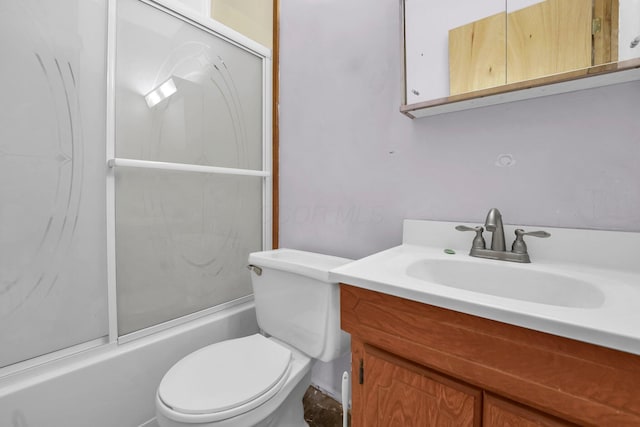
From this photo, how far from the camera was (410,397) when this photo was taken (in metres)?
0.62

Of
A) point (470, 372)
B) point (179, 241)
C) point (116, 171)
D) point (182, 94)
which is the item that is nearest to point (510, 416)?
point (470, 372)

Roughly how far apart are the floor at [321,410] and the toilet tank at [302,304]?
43 cm

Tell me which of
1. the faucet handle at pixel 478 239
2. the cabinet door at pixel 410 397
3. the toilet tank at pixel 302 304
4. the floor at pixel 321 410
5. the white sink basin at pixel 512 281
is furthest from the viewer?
the floor at pixel 321 410

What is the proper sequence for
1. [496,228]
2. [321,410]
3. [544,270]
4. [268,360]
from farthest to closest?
1. [321,410]
2. [268,360]
3. [496,228]
4. [544,270]

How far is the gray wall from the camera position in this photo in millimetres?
789

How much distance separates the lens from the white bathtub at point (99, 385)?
2.82 feet

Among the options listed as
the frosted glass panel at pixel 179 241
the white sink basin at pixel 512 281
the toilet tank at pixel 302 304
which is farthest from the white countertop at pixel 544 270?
the frosted glass panel at pixel 179 241

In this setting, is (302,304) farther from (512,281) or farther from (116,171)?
(116,171)

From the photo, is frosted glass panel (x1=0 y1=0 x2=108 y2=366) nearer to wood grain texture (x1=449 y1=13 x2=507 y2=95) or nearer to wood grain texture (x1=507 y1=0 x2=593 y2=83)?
wood grain texture (x1=449 y1=13 x2=507 y2=95)

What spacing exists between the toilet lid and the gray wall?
1.77ft

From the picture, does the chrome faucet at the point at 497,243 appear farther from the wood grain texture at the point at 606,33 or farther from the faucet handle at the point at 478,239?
the wood grain texture at the point at 606,33

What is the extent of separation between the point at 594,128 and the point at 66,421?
1.83 meters

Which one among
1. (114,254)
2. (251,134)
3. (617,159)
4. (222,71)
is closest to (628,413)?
(617,159)

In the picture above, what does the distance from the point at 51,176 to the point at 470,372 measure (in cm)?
129
